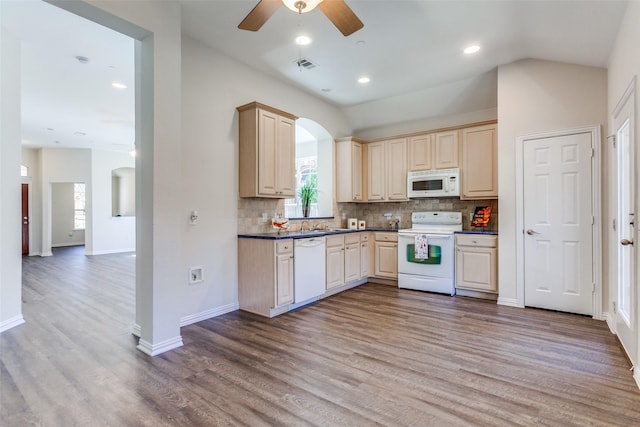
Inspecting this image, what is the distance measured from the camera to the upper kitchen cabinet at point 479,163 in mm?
4391

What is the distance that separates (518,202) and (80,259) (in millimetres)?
9268

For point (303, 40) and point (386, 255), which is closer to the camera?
point (303, 40)

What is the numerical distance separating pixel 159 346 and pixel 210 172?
1803 mm

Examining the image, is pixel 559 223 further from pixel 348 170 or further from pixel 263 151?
pixel 263 151

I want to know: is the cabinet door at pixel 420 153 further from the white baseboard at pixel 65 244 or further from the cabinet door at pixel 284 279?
the white baseboard at pixel 65 244

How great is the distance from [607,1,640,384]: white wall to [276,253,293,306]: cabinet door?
297cm

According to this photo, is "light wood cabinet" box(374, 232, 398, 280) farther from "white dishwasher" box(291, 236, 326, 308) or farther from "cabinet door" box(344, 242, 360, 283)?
"white dishwasher" box(291, 236, 326, 308)

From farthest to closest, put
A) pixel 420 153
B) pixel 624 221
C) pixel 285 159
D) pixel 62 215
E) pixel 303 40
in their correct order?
pixel 62 215 → pixel 420 153 → pixel 285 159 → pixel 303 40 → pixel 624 221

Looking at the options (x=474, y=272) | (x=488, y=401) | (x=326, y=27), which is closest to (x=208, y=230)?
(x=326, y=27)

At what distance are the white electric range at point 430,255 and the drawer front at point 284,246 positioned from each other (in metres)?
1.94

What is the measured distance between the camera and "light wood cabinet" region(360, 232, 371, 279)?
5090 mm

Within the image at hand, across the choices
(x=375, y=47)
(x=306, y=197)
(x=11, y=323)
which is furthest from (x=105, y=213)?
(x=375, y=47)

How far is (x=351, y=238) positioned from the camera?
15.9 ft

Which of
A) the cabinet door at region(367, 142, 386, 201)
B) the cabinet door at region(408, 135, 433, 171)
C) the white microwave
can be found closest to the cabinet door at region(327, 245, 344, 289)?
the cabinet door at region(367, 142, 386, 201)
